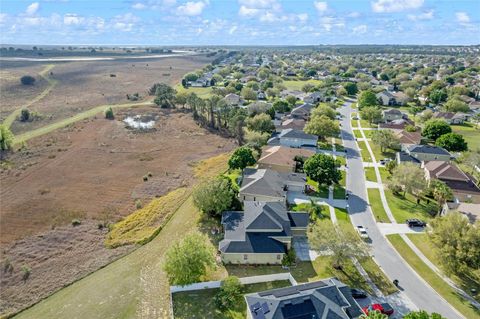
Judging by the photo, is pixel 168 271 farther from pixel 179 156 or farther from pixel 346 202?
pixel 179 156

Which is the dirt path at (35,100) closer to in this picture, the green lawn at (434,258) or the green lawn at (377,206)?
the green lawn at (377,206)

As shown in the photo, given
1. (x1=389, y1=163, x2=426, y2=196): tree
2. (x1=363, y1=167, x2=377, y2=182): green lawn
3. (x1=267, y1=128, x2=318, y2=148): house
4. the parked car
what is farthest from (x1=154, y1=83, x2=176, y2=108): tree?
the parked car

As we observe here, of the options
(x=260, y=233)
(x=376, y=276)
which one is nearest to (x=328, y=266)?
(x=376, y=276)

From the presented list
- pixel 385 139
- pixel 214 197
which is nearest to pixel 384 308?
pixel 214 197

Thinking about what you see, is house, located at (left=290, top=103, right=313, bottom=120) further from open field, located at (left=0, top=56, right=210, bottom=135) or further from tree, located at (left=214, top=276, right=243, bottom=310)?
tree, located at (left=214, top=276, right=243, bottom=310)

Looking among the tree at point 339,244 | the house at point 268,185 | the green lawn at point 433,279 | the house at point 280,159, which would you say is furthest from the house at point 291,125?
the tree at point 339,244
